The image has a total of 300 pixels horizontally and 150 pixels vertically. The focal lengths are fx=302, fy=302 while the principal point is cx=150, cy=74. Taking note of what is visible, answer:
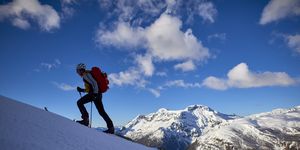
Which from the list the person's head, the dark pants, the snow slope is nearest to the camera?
the snow slope

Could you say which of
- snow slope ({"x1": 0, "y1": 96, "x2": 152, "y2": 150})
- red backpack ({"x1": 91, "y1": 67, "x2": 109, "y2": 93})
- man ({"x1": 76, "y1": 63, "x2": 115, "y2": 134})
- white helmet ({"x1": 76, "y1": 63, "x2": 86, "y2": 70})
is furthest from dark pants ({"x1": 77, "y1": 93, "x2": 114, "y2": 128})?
snow slope ({"x1": 0, "y1": 96, "x2": 152, "y2": 150})

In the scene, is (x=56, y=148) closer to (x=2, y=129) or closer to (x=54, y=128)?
(x=2, y=129)

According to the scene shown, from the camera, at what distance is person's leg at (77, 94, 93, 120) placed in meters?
12.3

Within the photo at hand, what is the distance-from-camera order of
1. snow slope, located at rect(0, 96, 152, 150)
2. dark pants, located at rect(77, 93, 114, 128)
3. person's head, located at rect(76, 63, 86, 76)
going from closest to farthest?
1. snow slope, located at rect(0, 96, 152, 150)
2. dark pants, located at rect(77, 93, 114, 128)
3. person's head, located at rect(76, 63, 86, 76)

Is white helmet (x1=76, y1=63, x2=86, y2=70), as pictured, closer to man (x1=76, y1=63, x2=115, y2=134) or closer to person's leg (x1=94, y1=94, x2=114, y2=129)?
man (x1=76, y1=63, x2=115, y2=134)

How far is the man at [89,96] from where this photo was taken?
12.0m

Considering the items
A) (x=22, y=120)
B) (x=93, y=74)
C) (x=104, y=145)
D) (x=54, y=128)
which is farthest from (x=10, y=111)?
(x=93, y=74)

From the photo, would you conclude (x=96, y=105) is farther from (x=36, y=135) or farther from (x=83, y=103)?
(x=36, y=135)

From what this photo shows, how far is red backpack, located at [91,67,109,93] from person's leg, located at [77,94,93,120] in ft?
1.95

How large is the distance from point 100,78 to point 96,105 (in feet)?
3.90

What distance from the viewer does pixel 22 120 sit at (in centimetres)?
673

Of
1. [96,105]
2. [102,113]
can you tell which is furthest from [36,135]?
[102,113]

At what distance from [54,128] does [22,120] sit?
0.87 m

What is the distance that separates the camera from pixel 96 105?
40.7 ft
